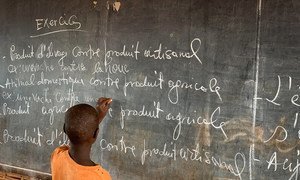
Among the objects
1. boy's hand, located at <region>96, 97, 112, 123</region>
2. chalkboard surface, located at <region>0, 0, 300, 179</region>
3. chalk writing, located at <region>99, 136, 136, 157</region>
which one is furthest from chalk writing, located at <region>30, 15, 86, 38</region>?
chalk writing, located at <region>99, 136, 136, 157</region>

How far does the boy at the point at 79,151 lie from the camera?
1744mm

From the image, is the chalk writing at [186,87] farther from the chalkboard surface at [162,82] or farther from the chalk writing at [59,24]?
the chalk writing at [59,24]

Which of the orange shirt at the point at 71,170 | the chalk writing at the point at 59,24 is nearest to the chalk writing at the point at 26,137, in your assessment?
the chalk writing at the point at 59,24

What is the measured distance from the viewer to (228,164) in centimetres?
253

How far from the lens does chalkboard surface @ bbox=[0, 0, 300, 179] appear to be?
239 cm

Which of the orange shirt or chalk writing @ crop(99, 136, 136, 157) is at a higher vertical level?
the orange shirt

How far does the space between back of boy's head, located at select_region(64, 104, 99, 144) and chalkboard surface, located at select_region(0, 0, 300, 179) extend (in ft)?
3.28

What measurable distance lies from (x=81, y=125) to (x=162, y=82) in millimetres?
1107

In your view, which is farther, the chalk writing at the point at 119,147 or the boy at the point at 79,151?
the chalk writing at the point at 119,147

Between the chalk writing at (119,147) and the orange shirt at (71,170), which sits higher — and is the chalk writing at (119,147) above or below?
below

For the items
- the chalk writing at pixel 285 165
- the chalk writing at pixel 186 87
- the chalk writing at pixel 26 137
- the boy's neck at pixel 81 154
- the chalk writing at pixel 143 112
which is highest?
the chalk writing at pixel 186 87

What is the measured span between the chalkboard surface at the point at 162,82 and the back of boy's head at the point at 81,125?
1.00 metres

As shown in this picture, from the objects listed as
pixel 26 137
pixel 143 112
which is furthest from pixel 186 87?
pixel 26 137

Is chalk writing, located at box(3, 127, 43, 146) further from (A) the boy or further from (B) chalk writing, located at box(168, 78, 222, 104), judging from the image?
(A) the boy
